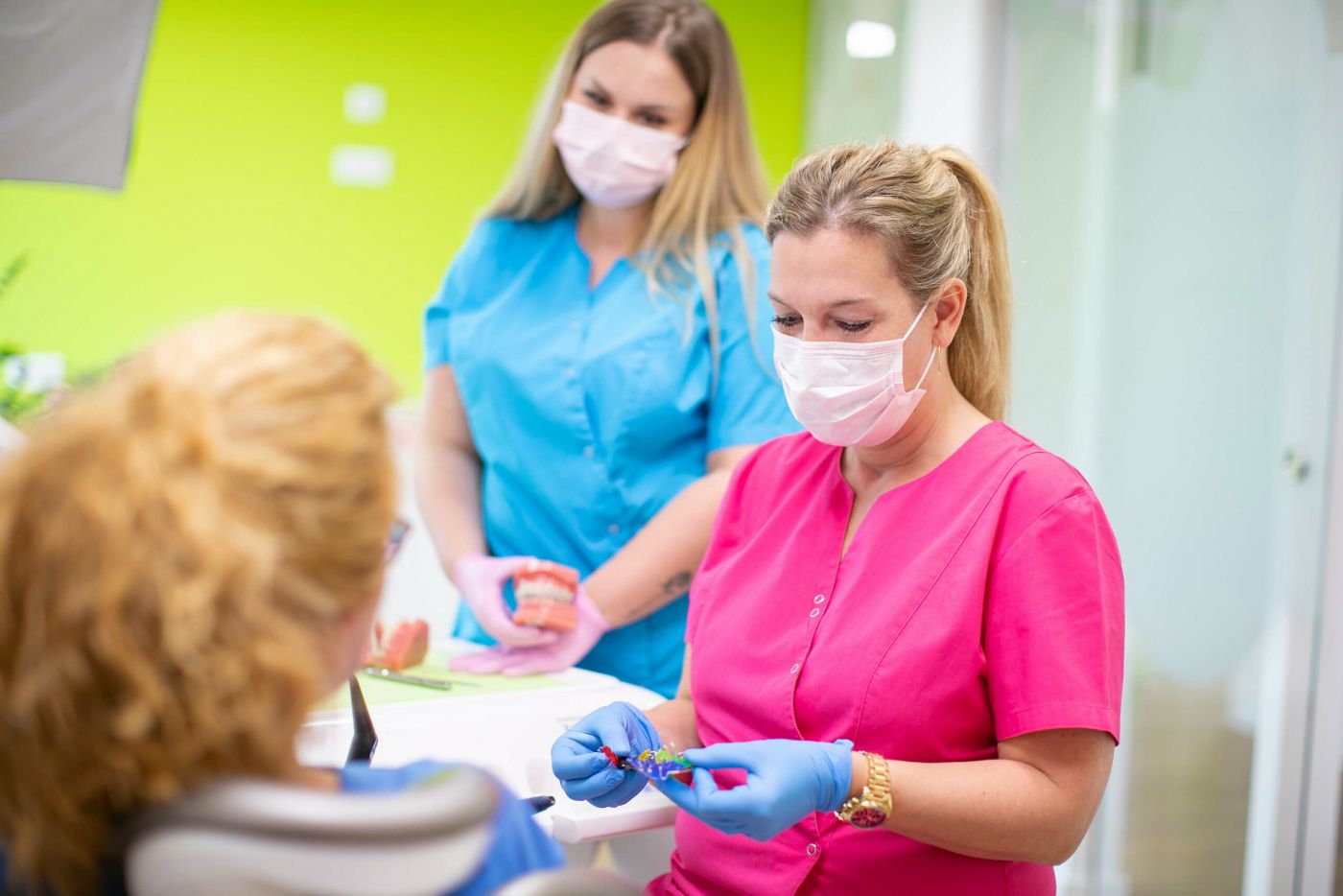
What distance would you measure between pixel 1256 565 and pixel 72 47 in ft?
8.26

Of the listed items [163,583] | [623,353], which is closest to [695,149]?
[623,353]

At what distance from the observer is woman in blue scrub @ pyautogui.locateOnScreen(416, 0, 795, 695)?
1.89 m

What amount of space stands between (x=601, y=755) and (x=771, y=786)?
0.26 meters

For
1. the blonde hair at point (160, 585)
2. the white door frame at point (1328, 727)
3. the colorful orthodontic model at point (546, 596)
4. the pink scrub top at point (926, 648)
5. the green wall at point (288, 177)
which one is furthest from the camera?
the green wall at point (288, 177)

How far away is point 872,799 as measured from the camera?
1124 mm

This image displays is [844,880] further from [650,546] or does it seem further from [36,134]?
[36,134]

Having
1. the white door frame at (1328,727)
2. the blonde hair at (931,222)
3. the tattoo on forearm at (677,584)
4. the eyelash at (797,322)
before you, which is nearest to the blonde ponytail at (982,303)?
the blonde hair at (931,222)

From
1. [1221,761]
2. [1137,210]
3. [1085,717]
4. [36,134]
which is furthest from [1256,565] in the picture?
[36,134]

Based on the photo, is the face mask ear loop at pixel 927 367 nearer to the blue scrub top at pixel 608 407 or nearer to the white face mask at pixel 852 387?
the white face mask at pixel 852 387

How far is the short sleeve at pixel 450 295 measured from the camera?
6.86ft

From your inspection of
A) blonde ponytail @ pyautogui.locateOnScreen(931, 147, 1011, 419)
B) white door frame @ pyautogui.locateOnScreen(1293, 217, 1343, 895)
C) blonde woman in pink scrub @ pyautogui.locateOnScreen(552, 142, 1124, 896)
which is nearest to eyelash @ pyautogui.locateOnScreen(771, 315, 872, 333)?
blonde woman in pink scrub @ pyautogui.locateOnScreen(552, 142, 1124, 896)

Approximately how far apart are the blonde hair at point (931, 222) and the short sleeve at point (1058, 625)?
27 cm

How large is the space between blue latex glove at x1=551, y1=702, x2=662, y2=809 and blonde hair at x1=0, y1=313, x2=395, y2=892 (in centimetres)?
59

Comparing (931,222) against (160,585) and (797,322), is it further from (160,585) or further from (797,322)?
(160,585)
